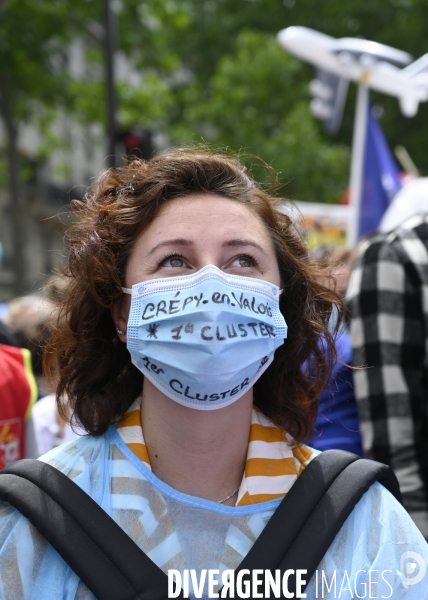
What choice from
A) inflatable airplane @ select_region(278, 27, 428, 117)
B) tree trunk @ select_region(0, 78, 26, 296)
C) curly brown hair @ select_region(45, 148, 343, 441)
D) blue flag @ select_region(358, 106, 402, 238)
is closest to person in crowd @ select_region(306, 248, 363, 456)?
curly brown hair @ select_region(45, 148, 343, 441)

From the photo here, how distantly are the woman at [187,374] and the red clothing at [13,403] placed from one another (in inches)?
22.9

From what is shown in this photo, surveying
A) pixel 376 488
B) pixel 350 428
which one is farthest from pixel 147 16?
pixel 376 488

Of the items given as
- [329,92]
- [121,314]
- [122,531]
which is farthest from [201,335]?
[329,92]

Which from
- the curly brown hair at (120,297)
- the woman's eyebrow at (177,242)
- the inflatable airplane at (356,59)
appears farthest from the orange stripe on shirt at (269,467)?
the inflatable airplane at (356,59)

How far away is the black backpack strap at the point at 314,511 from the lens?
181 cm

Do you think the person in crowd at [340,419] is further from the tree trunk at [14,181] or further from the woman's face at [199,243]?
the tree trunk at [14,181]

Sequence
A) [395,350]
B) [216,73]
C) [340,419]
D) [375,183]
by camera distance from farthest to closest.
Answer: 1. [216,73]
2. [375,183]
3. [340,419]
4. [395,350]

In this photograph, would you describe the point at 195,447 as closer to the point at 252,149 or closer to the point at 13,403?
the point at 13,403

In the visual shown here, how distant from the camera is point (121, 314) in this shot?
85.4 inches

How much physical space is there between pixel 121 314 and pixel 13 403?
905mm

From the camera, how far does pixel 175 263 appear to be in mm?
2043

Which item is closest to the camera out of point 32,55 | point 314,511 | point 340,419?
point 314,511

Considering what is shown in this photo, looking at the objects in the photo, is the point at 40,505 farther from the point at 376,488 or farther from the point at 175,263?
the point at 376,488

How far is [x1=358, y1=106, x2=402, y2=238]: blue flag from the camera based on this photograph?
310 inches
